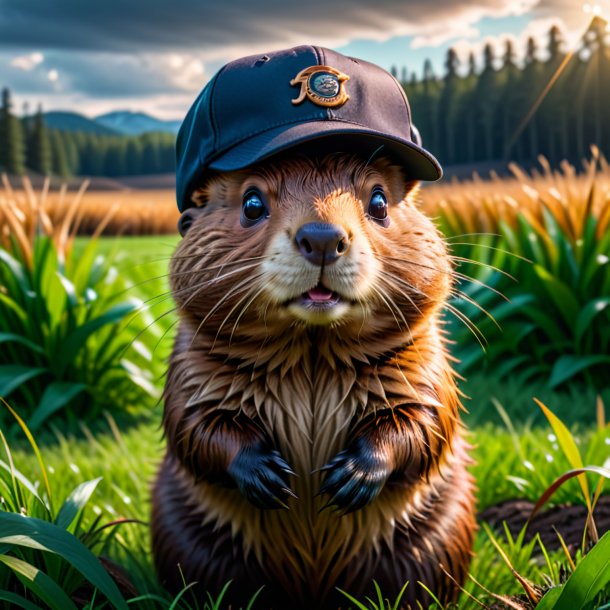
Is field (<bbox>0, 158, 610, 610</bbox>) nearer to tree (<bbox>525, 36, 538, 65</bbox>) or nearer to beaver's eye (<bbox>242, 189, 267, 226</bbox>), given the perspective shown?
beaver's eye (<bbox>242, 189, 267, 226</bbox>)

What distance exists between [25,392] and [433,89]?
48.8 m

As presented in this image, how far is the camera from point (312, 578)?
85.7 inches

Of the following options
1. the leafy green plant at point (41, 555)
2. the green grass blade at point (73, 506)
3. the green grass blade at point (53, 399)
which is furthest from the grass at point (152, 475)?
the leafy green plant at point (41, 555)

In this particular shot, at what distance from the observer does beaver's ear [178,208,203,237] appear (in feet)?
7.39

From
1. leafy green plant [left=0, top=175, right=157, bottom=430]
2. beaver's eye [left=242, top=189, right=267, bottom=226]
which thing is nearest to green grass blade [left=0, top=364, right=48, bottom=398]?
leafy green plant [left=0, top=175, right=157, bottom=430]

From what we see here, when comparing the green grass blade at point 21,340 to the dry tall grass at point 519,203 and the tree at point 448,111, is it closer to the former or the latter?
the dry tall grass at point 519,203

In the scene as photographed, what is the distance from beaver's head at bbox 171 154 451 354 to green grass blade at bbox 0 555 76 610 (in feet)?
2.34

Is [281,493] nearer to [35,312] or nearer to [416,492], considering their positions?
[416,492]

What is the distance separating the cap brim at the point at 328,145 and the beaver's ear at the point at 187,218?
17 cm

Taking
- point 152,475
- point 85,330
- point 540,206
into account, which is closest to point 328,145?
point 152,475

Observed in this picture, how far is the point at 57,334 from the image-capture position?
457 centimetres

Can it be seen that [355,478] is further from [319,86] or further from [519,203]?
[519,203]

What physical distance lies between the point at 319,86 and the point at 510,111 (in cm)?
4502

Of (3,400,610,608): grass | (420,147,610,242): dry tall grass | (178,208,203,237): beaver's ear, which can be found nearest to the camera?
(178,208,203,237): beaver's ear
